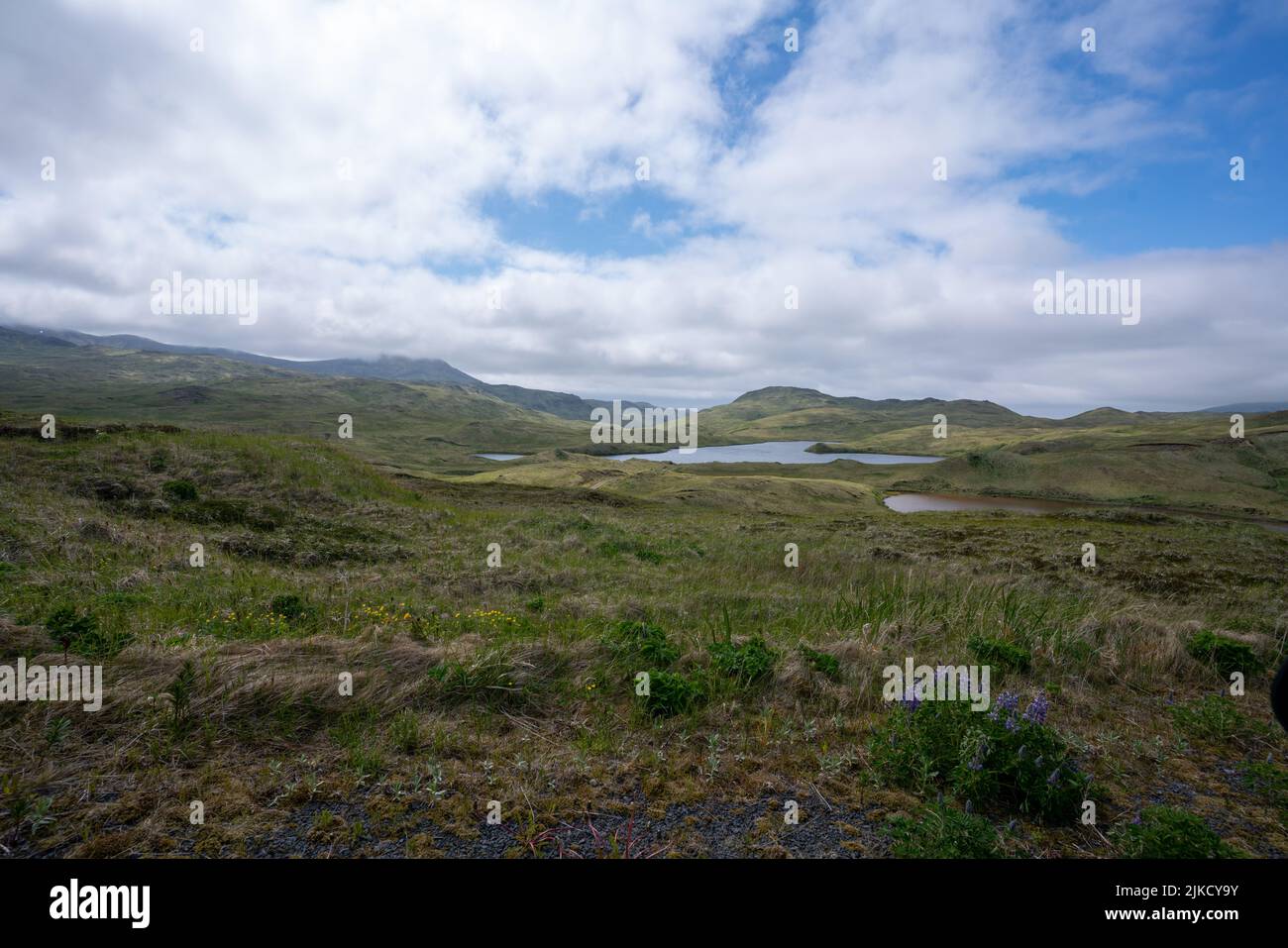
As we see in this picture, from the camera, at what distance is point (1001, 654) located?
289 inches

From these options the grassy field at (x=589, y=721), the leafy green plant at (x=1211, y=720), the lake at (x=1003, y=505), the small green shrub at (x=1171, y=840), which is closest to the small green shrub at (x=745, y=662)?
the grassy field at (x=589, y=721)

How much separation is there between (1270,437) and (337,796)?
136 metres

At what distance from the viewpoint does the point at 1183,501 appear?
73.2 m

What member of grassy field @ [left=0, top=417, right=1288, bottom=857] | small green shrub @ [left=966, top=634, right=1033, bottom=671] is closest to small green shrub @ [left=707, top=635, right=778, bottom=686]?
grassy field @ [left=0, top=417, right=1288, bottom=857]

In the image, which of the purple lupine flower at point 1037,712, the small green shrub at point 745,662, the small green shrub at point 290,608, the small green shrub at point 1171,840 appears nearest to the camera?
the small green shrub at point 1171,840

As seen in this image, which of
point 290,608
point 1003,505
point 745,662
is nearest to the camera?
point 745,662

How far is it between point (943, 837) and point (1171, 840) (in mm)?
1382

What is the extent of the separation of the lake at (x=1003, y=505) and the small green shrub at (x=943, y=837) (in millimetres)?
67181

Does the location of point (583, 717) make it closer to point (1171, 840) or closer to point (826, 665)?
point (826, 665)

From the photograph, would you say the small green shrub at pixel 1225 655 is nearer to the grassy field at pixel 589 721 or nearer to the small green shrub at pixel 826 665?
the grassy field at pixel 589 721

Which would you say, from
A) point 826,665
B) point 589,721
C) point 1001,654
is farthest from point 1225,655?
point 589,721

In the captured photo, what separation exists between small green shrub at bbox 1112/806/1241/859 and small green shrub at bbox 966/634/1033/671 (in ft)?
11.5

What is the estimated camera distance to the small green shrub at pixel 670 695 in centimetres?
567

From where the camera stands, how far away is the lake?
66.5 m
